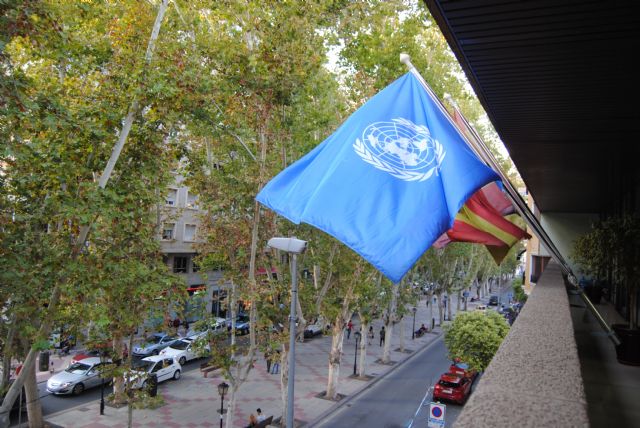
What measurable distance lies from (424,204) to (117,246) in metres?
10.6

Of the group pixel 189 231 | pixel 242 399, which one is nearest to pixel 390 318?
pixel 242 399

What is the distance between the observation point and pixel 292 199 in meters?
5.97

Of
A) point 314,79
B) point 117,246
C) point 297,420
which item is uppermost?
point 314,79

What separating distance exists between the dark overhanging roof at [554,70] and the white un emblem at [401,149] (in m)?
0.91

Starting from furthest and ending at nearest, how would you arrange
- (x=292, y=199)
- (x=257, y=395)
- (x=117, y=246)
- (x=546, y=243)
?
(x=257, y=395), (x=117, y=246), (x=546, y=243), (x=292, y=199)

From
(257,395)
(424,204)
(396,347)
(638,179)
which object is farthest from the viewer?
(396,347)

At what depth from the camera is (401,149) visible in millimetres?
5883

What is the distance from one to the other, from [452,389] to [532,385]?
70.3 feet

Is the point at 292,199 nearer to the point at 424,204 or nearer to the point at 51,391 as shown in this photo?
the point at 424,204

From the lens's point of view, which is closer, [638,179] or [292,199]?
[292,199]

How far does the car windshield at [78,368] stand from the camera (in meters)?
22.0

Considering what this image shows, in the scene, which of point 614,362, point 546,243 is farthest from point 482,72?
point 614,362

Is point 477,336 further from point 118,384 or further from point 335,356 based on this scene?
point 118,384

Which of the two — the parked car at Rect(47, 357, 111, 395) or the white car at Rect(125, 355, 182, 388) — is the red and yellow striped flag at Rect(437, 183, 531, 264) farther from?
the white car at Rect(125, 355, 182, 388)
